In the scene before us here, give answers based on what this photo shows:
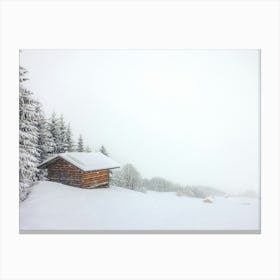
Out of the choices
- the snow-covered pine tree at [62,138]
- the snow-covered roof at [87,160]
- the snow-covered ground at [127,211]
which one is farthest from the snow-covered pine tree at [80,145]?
Result: the snow-covered ground at [127,211]

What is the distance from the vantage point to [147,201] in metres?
4.78

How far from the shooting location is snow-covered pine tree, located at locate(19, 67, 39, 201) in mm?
4801

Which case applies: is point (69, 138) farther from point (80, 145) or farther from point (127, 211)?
point (127, 211)

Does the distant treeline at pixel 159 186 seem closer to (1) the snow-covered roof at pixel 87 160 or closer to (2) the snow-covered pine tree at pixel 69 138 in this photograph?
(1) the snow-covered roof at pixel 87 160

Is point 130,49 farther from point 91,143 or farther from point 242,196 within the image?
point 242,196

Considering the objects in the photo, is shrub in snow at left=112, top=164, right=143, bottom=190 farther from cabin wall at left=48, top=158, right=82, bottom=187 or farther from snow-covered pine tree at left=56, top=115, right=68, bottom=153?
snow-covered pine tree at left=56, top=115, right=68, bottom=153

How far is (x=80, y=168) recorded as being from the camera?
15.8 ft

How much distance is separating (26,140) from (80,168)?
1.02 m

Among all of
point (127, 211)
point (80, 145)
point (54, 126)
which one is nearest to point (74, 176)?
point (80, 145)

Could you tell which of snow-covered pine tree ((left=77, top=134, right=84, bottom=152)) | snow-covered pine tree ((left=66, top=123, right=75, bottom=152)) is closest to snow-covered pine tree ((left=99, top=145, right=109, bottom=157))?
snow-covered pine tree ((left=77, top=134, right=84, bottom=152))

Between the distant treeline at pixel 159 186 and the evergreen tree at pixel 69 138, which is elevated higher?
the evergreen tree at pixel 69 138

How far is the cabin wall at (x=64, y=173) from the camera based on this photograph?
484 cm

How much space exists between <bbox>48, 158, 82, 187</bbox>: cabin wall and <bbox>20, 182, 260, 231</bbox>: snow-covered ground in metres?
0.12

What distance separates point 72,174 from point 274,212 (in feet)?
11.3
